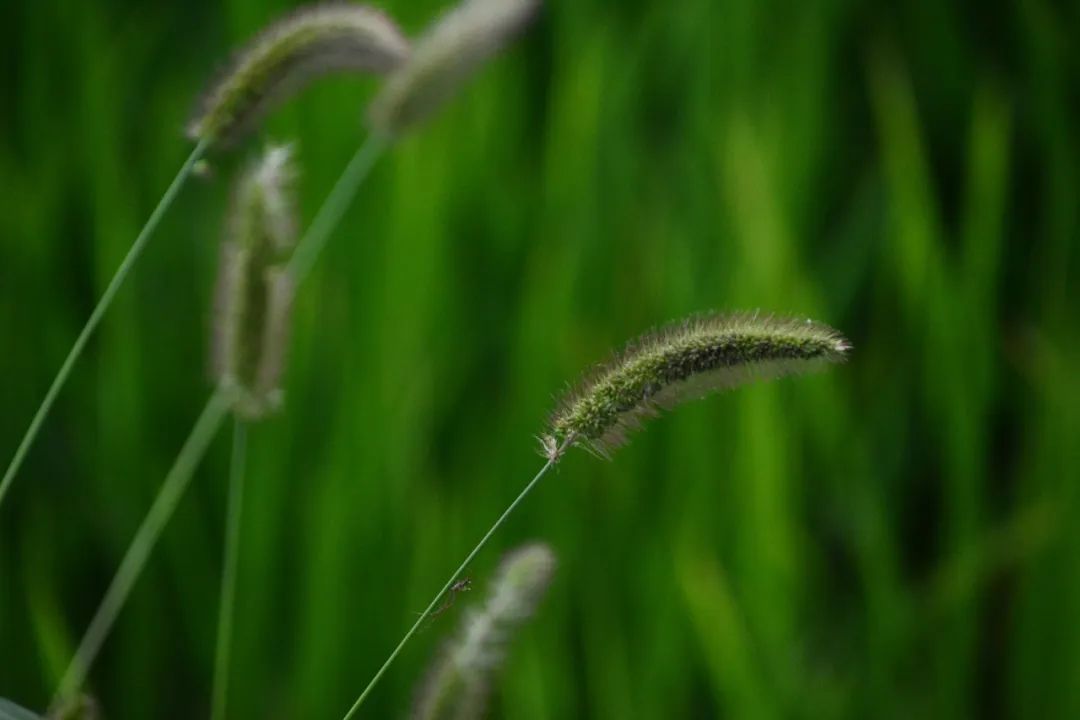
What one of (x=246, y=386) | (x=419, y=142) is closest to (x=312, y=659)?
(x=419, y=142)

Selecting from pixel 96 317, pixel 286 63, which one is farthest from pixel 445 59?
pixel 96 317

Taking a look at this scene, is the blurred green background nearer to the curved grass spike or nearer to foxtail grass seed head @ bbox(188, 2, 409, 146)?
foxtail grass seed head @ bbox(188, 2, 409, 146)

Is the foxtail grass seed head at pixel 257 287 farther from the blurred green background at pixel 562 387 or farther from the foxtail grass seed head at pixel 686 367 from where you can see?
Result: the blurred green background at pixel 562 387

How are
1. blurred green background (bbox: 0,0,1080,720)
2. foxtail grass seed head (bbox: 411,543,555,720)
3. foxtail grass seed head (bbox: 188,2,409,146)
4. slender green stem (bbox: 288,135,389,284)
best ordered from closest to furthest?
1. foxtail grass seed head (bbox: 411,543,555,720)
2. foxtail grass seed head (bbox: 188,2,409,146)
3. slender green stem (bbox: 288,135,389,284)
4. blurred green background (bbox: 0,0,1080,720)

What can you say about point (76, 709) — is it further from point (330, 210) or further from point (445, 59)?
point (330, 210)

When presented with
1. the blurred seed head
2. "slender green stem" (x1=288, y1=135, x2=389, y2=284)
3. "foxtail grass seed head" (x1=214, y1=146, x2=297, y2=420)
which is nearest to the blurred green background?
"slender green stem" (x1=288, y1=135, x2=389, y2=284)

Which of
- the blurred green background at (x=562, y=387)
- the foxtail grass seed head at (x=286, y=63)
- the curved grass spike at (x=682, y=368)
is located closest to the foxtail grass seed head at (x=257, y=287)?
the foxtail grass seed head at (x=286, y=63)

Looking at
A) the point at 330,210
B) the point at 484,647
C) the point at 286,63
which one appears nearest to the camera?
the point at 484,647
